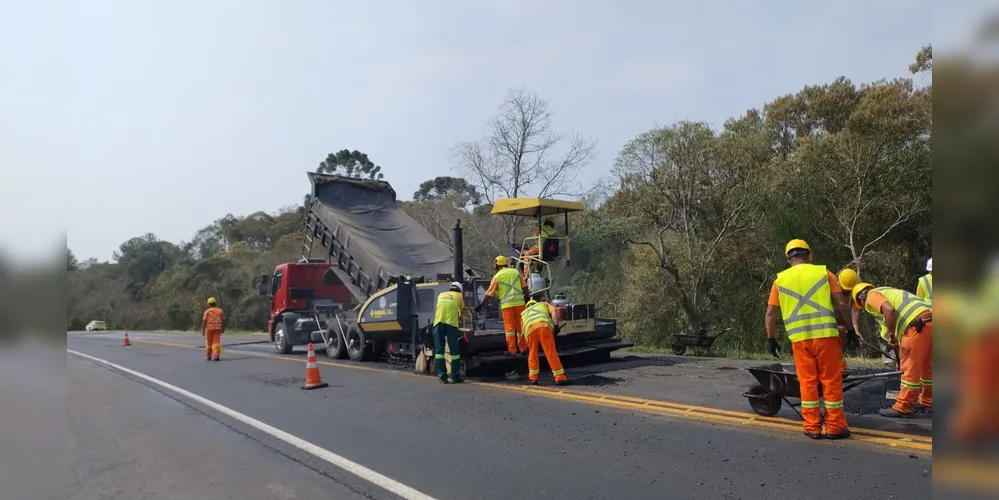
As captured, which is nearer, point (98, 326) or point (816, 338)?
point (816, 338)

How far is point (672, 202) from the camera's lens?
18812 millimetres

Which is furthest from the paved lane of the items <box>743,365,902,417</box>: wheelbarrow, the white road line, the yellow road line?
<box>743,365,902,417</box>: wheelbarrow

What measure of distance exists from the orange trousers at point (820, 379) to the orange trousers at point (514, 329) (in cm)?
469

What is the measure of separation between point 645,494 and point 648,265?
15.0 metres

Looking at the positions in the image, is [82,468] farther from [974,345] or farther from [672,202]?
[672,202]

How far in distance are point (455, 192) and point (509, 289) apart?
28.7 metres

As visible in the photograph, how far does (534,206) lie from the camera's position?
10.7 metres

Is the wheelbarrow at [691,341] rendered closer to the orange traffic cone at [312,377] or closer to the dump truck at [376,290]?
the dump truck at [376,290]

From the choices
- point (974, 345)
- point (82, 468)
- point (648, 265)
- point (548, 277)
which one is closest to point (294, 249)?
point (648, 265)

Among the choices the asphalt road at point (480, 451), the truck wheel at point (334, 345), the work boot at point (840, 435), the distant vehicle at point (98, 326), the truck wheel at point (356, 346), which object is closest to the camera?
→ the asphalt road at point (480, 451)

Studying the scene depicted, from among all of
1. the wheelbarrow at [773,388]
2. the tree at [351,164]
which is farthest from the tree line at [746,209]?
the tree at [351,164]

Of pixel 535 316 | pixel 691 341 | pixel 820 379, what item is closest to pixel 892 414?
pixel 820 379

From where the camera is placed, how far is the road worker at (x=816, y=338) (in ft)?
17.3

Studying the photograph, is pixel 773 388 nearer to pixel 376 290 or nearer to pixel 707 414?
pixel 707 414
